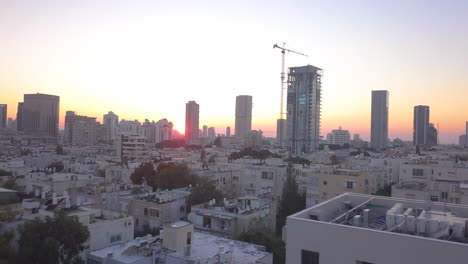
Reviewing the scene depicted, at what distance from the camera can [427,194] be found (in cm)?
2144

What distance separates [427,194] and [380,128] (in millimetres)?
136646

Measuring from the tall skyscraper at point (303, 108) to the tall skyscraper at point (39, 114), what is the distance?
98.7 m

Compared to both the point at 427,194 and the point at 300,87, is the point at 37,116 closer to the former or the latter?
the point at 300,87

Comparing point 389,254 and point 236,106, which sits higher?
point 236,106

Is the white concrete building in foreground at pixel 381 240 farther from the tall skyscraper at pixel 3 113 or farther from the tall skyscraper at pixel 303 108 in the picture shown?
the tall skyscraper at pixel 3 113

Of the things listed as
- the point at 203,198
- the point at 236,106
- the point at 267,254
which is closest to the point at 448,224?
the point at 267,254

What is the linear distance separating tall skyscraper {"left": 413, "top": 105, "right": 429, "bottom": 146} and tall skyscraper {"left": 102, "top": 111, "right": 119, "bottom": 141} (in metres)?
109

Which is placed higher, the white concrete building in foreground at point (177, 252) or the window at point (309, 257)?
the window at point (309, 257)

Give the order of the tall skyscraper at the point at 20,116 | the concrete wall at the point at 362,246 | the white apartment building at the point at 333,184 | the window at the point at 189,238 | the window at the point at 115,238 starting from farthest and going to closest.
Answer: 1. the tall skyscraper at the point at 20,116
2. the white apartment building at the point at 333,184
3. the window at the point at 115,238
4. the window at the point at 189,238
5. the concrete wall at the point at 362,246

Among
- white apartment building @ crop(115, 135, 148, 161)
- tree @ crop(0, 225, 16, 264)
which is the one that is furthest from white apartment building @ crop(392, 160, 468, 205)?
white apartment building @ crop(115, 135, 148, 161)

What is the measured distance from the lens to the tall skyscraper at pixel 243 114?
619 ft

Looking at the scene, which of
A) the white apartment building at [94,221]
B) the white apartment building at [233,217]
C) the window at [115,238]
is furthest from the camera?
the white apartment building at [233,217]

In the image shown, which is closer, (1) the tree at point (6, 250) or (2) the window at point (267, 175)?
(1) the tree at point (6, 250)

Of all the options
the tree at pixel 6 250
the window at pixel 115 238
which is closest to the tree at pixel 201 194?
the window at pixel 115 238
